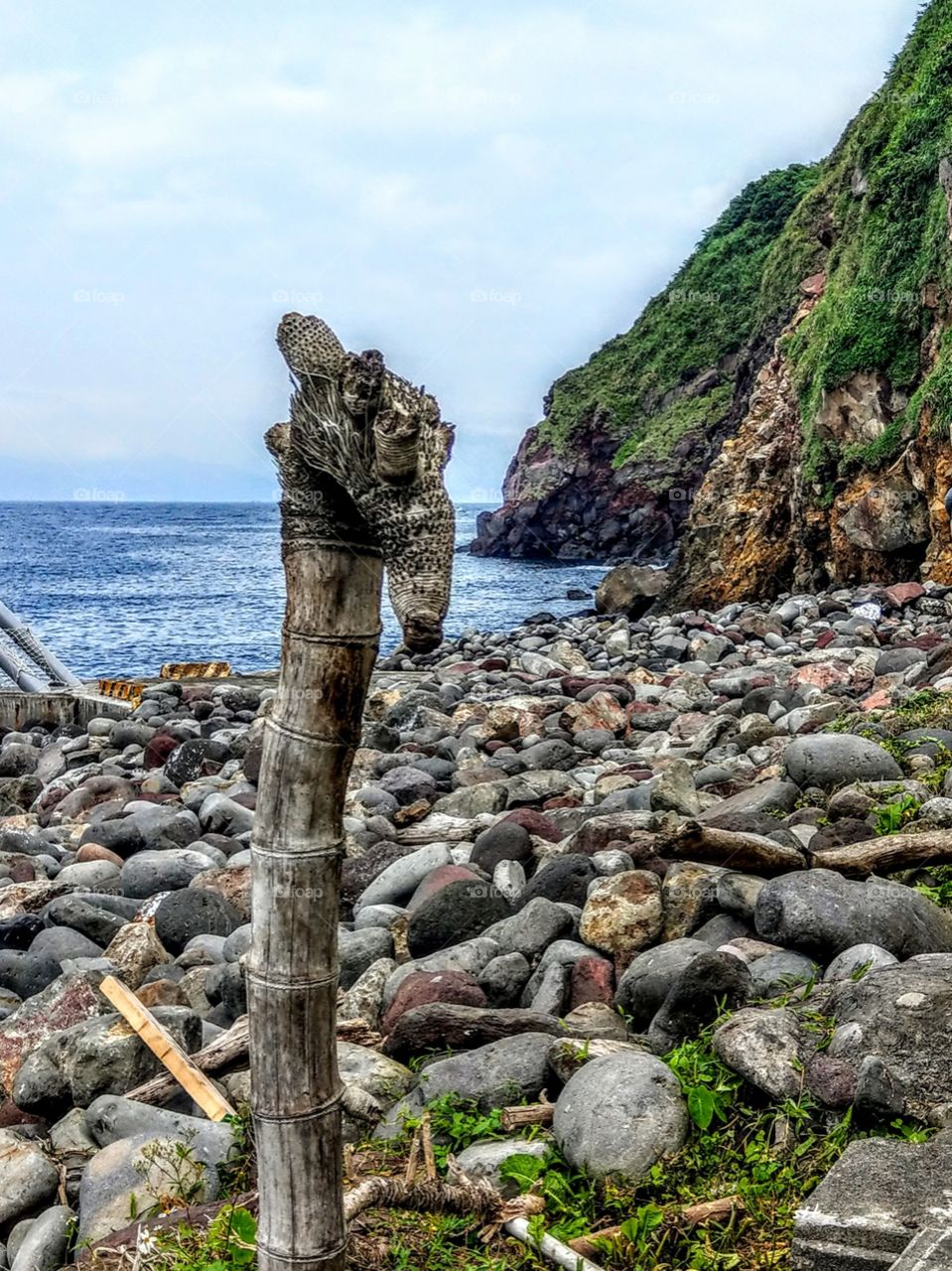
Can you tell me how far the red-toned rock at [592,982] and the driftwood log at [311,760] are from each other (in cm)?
200

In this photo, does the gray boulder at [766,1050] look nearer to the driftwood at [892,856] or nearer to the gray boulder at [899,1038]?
the gray boulder at [899,1038]

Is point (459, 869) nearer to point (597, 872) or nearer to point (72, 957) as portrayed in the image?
point (597, 872)

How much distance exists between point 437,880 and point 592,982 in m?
1.51

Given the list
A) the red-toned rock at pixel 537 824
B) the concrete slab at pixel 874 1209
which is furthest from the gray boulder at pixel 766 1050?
the red-toned rock at pixel 537 824

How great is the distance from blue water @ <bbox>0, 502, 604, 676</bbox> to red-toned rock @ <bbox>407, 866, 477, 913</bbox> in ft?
5.42

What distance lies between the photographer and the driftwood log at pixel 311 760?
2258mm

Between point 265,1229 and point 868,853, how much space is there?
308 centimetres

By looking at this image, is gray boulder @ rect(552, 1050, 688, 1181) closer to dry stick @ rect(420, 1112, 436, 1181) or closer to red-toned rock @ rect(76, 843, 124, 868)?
dry stick @ rect(420, 1112, 436, 1181)

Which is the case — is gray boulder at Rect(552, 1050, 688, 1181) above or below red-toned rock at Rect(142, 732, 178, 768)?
above

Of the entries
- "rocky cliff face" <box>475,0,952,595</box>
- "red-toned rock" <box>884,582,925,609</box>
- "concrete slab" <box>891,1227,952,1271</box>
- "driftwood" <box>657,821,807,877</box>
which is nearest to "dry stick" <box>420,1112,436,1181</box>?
"concrete slab" <box>891,1227,952,1271</box>

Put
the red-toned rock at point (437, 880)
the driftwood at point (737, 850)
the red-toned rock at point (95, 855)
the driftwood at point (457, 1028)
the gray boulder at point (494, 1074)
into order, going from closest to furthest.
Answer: the gray boulder at point (494, 1074)
the driftwood at point (457, 1028)
the driftwood at point (737, 850)
the red-toned rock at point (437, 880)
the red-toned rock at point (95, 855)

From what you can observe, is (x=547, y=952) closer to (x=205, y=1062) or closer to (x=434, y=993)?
(x=434, y=993)

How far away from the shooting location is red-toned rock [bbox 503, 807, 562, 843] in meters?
6.59

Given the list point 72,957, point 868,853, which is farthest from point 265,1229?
point 72,957
